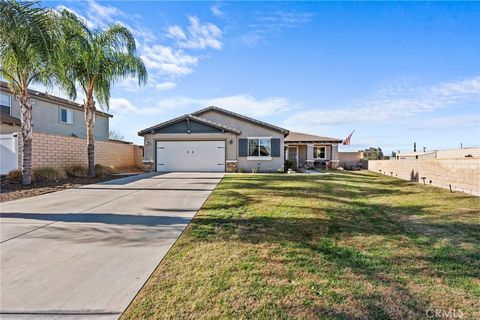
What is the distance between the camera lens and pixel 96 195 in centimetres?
877

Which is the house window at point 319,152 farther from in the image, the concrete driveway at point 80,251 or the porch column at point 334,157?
the concrete driveway at point 80,251

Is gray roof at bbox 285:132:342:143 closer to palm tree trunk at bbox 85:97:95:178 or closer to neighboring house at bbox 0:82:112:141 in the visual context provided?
palm tree trunk at bbox 85:97:95:178

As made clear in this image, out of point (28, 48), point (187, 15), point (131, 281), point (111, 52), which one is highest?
point (187, 15)

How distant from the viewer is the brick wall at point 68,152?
12406mm

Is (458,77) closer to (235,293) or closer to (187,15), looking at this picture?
(187,15)

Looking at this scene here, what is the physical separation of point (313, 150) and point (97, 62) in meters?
20.7

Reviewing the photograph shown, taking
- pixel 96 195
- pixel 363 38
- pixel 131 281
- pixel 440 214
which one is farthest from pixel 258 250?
pixel 363 38

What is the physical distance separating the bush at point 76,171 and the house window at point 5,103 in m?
7.94

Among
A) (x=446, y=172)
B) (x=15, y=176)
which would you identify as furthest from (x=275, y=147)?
(x=15, y=176)

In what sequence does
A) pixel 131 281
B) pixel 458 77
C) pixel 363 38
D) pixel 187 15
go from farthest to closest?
pixel 458 77, pixel 363 38, pixel 187 15, pixel 131 281

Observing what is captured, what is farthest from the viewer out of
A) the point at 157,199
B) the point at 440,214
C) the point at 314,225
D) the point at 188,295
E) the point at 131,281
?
the point at 157,199

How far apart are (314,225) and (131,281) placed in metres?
3.74

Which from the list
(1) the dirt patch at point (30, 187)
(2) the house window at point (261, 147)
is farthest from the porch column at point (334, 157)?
(1) the dirt patch at point (30, 187)

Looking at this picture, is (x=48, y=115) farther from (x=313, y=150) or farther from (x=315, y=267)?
(x=313, y=150)
